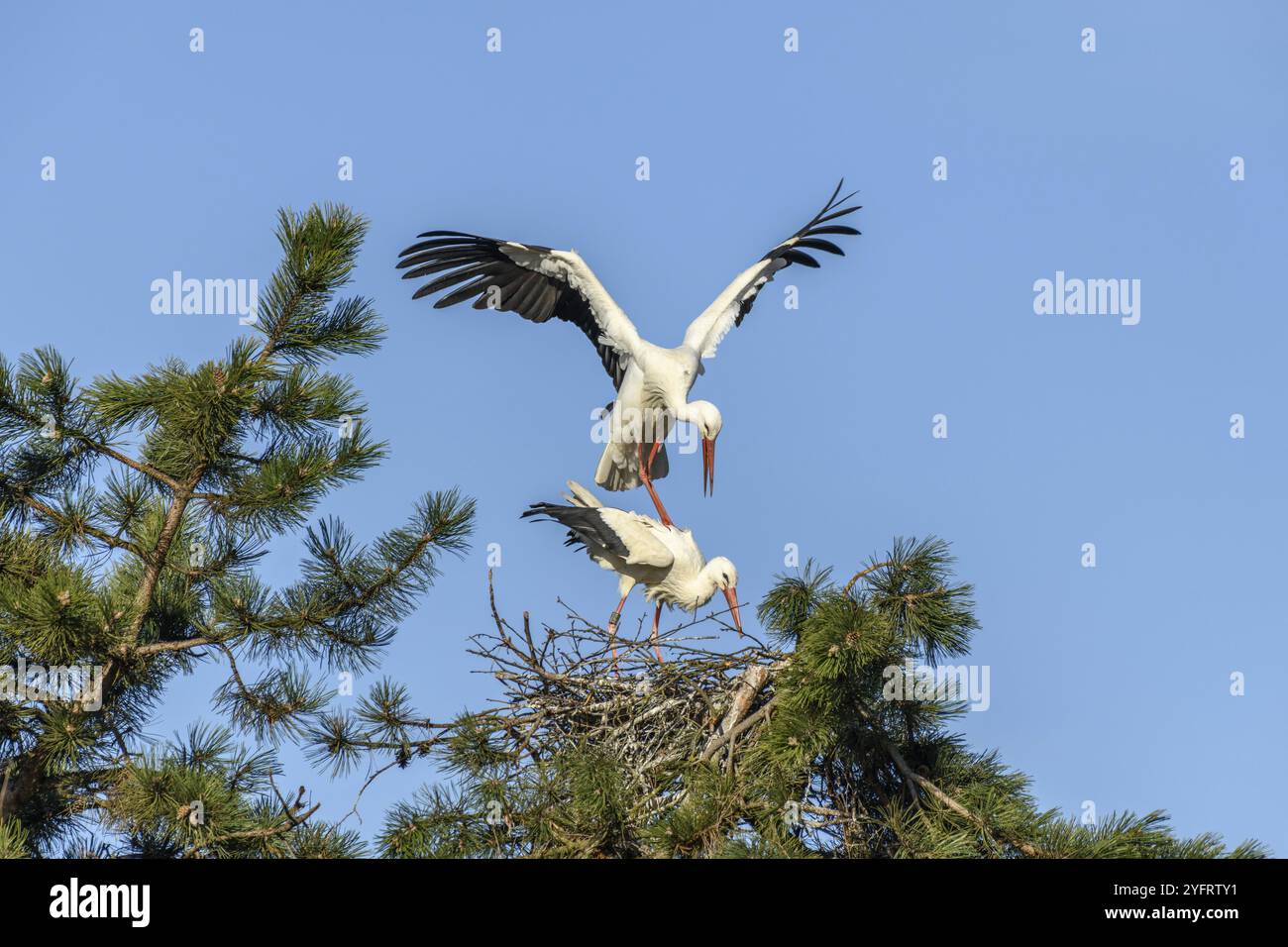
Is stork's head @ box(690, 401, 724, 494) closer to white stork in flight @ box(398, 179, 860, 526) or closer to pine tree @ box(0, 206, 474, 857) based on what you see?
white stork in flight @ box(398, 179, 860, 526)

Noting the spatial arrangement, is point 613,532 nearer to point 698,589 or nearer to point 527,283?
point 698,589

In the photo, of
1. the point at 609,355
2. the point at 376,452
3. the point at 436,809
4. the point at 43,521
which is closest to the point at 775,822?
the point at 436,809

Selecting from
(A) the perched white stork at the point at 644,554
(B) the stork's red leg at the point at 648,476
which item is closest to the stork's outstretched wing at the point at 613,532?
(A) the perched white stork at the point at 644,554

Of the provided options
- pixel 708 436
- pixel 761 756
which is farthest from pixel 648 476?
pixel 761 756

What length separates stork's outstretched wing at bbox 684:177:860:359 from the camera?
9.97 m

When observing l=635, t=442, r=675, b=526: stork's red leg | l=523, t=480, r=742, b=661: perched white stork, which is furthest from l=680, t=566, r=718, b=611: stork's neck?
l=635, t=442, r=675, b=526: stork's red leg

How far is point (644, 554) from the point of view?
8.34 metres

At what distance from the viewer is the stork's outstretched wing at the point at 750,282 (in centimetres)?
997

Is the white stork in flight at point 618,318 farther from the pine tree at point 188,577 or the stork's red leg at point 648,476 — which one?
the pine tree at point 188,577

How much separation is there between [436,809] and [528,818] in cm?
53

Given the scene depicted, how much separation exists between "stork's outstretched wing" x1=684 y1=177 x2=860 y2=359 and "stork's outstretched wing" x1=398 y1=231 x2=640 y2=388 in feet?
1.73

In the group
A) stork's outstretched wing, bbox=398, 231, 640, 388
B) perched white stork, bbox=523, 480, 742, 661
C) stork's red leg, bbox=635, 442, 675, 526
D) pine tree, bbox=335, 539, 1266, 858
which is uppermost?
stork's outstretched wing, bbox=398, 231, 640, 388

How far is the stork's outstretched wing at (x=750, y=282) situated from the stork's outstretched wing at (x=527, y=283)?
53cm
